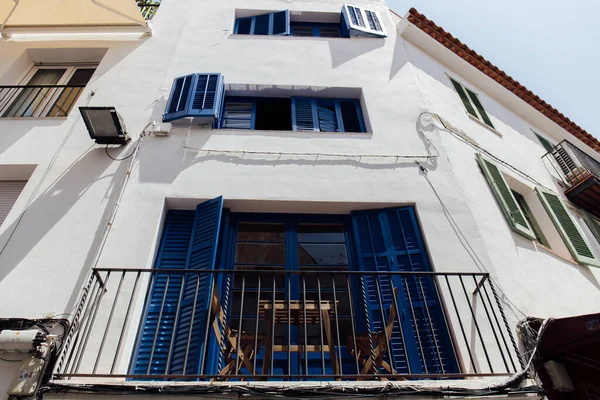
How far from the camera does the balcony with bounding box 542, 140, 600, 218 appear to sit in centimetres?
761

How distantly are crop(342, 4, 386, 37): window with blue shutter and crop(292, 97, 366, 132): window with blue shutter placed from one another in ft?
6.92

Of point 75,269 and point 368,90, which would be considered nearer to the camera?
point 75,269

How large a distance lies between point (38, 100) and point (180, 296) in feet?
18.4

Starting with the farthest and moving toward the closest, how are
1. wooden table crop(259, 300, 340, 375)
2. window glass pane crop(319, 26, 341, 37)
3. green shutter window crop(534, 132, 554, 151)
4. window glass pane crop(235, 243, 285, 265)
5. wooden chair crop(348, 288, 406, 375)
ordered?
green shutter window crop(534, 132, 554, 151) → window glass pane crop(319, 26, 341, 37) → window glass pane crop(235, 243, 285, 265) → wooden chair crop(348, 288, 406, 375) → wooden table crop(259, 300, 340, 375)

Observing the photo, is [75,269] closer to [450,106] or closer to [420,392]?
[420,392]

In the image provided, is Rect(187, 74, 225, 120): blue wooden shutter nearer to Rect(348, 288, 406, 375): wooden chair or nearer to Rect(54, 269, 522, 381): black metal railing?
Rect(54, 269, 522, 381): black metal railing

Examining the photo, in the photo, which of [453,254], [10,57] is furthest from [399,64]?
[10,57]

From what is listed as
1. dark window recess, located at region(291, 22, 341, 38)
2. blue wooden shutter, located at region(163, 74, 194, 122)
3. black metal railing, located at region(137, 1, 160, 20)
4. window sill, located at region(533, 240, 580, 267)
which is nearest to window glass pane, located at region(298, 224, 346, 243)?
blue wooden shutter, located at region(163, 74, 194, 122)

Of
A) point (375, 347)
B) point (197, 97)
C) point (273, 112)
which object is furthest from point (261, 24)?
point (375, 347)

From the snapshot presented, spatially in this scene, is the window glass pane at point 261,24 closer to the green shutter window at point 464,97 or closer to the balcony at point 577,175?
the green shutter window at point 464,97

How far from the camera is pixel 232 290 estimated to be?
472 centimetres

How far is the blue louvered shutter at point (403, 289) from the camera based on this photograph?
408 centimetres

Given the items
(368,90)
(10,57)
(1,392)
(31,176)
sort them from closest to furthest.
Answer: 1. (1,392)
2. (31,176)
3. (368,90)
4. (10,57)

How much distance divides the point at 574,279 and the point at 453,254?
87.4 inches
